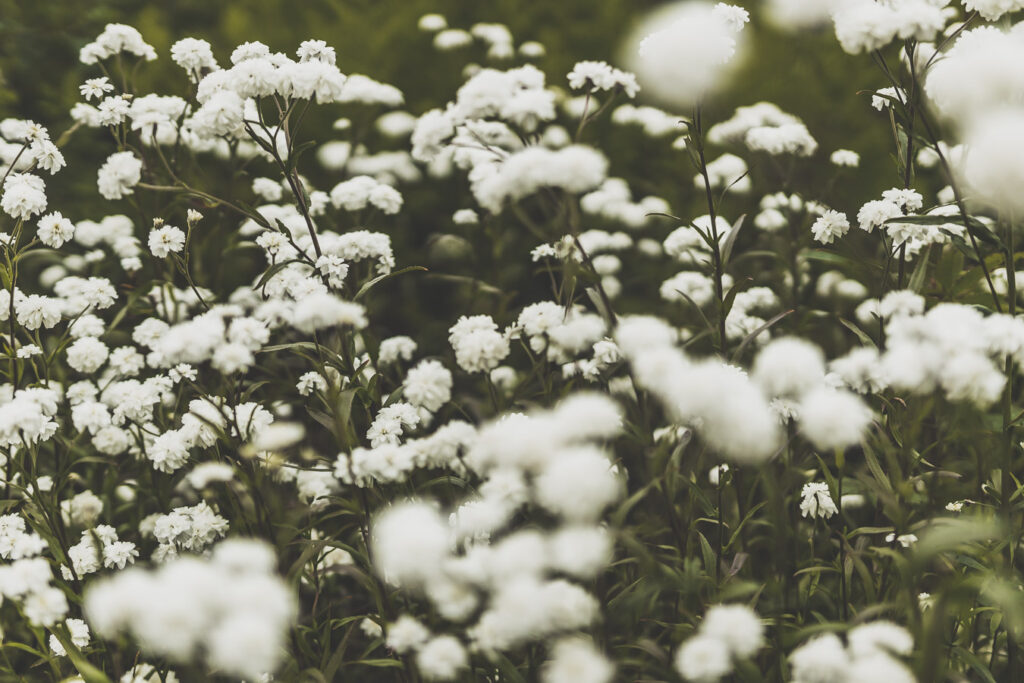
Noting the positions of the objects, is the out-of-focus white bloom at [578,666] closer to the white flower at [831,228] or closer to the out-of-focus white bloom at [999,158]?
the out-of-focus white bloom at [999,158]

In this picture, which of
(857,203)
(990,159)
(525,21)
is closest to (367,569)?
(990,159)

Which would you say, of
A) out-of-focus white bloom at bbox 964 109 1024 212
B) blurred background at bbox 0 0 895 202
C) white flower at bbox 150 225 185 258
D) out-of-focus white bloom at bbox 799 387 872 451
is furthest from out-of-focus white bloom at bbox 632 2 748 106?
blurred background at bbox 0 0 895 202

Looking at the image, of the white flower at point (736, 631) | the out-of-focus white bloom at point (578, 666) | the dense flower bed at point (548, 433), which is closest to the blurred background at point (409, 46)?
the dense flower bed at point (548, 433)

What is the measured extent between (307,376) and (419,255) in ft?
7.53

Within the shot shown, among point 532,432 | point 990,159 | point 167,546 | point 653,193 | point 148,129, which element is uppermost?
point 653,193

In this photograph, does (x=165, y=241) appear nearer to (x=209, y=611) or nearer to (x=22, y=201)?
(x=22, y=201)

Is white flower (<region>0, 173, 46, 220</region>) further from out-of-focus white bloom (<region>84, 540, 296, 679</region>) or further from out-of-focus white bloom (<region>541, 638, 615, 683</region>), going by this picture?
out-of-focus white bloom (<region>541, 638, 615, 683</region>)

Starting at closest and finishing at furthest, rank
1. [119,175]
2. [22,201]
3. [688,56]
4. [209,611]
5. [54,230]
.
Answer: [209,611] → [688,56] → [22,201] → [54,230] → [119,175]

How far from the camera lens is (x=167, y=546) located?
2.48 meters

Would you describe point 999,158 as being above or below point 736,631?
above

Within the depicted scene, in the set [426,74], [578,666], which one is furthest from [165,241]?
[426,74]

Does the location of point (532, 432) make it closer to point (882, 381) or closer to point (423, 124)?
point (882, 381)

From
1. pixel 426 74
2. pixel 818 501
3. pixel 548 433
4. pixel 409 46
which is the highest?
pixel 409 46

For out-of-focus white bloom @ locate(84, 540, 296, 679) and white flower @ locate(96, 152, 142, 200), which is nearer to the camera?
out-of-focus white bloom @ locate(84, 540, 296, 679)
